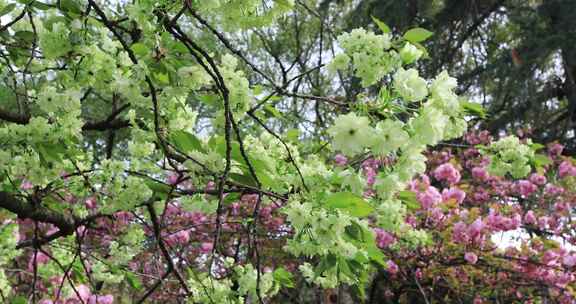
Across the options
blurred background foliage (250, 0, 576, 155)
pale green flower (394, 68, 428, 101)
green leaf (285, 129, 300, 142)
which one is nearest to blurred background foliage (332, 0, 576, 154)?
blurred background foliage (250, 0, 576, 155)

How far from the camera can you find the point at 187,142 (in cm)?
155

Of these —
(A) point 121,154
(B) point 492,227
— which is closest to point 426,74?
(B) point 492,227

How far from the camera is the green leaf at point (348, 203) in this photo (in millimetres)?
1335

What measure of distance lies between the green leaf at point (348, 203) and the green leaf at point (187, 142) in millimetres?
401

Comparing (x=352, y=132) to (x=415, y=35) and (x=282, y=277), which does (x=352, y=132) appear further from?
(x=282, y=277)

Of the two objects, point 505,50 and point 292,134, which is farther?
point 505,50

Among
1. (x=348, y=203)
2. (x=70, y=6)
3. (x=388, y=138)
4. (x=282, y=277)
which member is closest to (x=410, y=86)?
(x=388, y=138)

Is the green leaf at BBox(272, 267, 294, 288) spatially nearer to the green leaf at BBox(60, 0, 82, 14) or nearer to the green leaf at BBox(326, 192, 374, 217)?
the green leaf at BBox(326, 192, 374, 217)

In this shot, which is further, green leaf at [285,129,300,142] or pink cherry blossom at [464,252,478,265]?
pink cherry blossom at [464,252,478,265]

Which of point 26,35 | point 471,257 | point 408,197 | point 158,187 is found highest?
point 471,257

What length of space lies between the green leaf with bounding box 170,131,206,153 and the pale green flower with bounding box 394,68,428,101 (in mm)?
570

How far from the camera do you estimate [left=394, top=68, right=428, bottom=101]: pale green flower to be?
1.21 m

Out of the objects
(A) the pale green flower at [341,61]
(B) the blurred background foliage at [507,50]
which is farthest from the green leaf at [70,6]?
(B) the blurred background foliage at [507,50]

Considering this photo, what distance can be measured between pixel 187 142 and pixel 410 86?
24.6 inches
